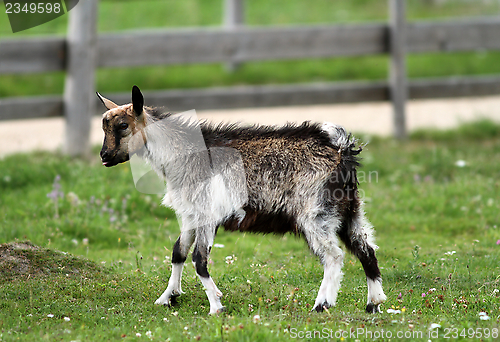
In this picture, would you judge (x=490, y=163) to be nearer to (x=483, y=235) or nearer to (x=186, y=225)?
(x=483, y=235)

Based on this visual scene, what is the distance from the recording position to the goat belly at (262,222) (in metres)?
4.30

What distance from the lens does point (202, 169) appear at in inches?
174

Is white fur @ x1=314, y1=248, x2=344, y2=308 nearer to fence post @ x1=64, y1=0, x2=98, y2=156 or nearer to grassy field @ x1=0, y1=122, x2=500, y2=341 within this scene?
grassy field @ x1=0, y1=122, x2=500, y2=341

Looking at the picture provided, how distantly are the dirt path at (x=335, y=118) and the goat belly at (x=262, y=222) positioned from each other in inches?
227

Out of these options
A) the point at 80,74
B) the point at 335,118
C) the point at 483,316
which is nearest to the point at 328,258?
the point at 483,316

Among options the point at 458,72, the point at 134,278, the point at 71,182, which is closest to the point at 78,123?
the point at 71,182

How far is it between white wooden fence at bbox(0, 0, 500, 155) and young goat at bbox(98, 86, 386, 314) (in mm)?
4502

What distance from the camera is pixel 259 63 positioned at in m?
14.6

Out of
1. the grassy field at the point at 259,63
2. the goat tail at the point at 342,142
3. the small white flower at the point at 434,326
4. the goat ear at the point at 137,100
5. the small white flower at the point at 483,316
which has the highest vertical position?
the grassy field at the point at 259,63

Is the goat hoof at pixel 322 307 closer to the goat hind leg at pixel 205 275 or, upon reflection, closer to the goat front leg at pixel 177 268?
the goat hind leg at pixel 205 275

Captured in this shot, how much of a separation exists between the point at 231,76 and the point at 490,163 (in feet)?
23.7

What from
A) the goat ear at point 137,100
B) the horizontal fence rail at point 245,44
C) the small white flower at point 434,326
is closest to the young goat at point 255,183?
the goat ear at point 137,100

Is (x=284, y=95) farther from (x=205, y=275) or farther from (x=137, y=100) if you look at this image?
(x=205, y=275)

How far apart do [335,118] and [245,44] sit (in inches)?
120
